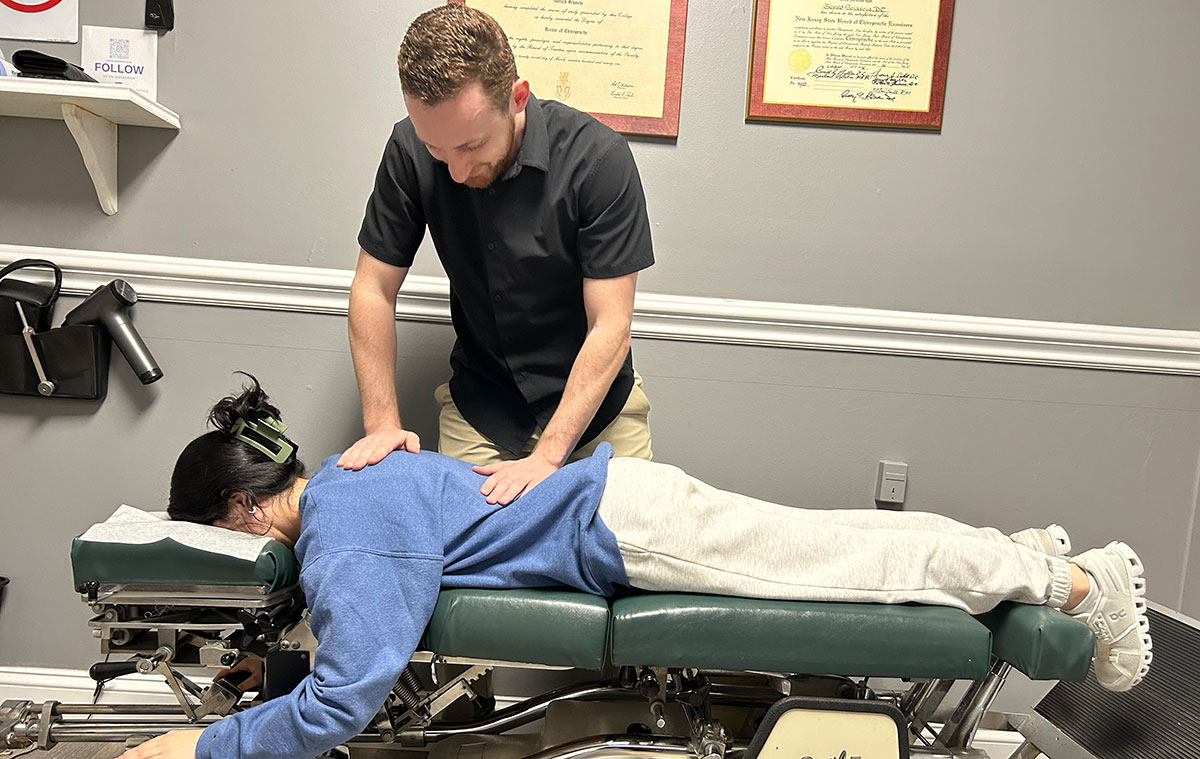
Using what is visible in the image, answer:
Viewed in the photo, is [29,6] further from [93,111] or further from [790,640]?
[790,640]

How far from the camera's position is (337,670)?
1.03m

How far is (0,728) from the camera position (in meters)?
1.22

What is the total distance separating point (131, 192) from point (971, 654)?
71.2 inches

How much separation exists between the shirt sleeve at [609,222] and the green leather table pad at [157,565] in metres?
0.75

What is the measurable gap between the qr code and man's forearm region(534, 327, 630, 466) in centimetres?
116

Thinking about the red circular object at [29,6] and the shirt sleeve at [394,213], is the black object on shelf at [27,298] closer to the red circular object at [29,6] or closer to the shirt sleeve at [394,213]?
the red circular object at [29,6]

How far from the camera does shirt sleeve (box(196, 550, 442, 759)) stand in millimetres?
1020

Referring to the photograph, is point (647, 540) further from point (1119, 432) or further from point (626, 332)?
point (1119, 432)

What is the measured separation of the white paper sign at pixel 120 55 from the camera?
170cm

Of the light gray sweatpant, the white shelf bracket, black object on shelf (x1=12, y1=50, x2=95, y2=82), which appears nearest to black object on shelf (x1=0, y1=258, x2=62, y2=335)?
the white shelf bracket

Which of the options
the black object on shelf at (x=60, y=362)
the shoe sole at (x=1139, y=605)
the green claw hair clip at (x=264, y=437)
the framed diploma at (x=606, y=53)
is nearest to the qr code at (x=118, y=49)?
the black object on shelf at (x=60, y=362)

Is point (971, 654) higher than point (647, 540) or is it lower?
lower

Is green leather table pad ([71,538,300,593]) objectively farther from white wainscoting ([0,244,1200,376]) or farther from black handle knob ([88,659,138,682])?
white wainscoting ([0,244,1200,376])

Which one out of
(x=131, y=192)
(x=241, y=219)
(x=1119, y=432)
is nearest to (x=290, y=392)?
(x=241, y=219)
